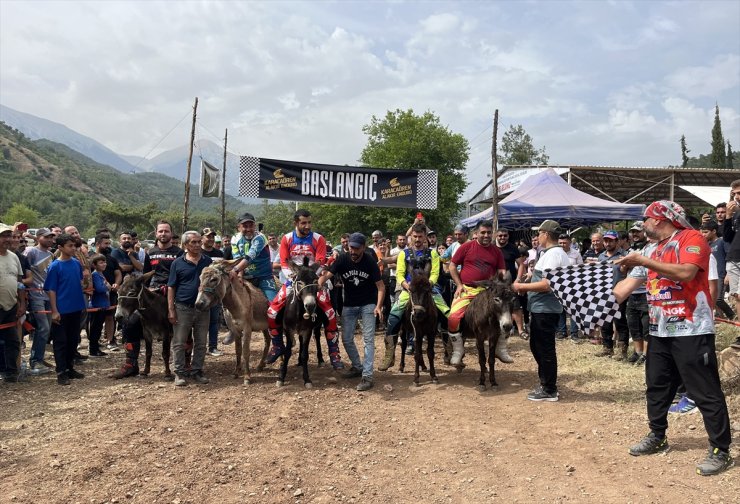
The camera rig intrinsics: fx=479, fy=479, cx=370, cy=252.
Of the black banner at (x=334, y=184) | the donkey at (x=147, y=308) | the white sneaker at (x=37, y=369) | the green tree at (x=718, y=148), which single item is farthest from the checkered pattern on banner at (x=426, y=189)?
the green tree at (x=718, y=148)

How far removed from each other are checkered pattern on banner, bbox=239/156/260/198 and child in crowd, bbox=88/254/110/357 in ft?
17.0

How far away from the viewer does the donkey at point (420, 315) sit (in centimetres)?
687

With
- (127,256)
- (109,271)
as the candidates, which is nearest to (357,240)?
(127,256)

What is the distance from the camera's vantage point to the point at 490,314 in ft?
22.6

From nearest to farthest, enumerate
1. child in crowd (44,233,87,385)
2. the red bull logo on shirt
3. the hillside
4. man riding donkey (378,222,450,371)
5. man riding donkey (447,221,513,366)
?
the red bull logo on shirt, child in crowd (44,233,87,385), man riding donkey (378,222,450,371), man riding donkey (447,221,513,366), the hillside

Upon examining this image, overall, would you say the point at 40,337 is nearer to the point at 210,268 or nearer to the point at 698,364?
the point at 210,268

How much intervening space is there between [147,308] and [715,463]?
7216 millimetres

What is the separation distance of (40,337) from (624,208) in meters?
16.0

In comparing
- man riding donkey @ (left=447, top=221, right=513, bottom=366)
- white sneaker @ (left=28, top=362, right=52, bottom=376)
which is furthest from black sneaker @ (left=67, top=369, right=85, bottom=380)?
man riding donkey @ (left=447, top=221, right=513, bottom=366)

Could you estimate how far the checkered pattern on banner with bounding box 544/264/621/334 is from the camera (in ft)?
18.6

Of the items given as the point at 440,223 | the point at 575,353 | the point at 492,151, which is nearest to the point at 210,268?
the point at 575,353

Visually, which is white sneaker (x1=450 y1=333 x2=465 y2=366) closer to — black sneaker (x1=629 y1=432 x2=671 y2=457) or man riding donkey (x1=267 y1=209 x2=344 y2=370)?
man riding donkey (x1=267 y1=209 x2=344 y2=370)

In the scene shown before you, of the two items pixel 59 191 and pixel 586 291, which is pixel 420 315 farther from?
pixel 59 191

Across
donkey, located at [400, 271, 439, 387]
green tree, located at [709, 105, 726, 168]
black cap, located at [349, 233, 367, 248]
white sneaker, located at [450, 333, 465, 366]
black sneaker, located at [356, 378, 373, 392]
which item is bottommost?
black sneaker, located at [356, 378, 373, 392]
